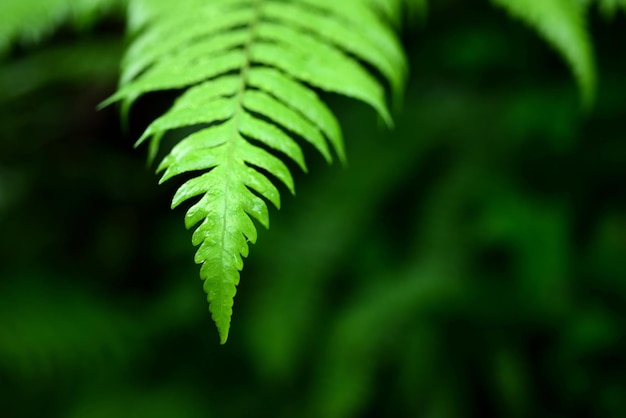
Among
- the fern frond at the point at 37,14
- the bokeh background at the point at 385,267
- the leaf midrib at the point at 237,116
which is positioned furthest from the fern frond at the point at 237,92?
the bokeh background at the point at 385,267

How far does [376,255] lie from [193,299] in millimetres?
586

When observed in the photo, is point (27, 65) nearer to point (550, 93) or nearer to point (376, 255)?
point (376, 255)

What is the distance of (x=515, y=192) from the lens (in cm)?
161

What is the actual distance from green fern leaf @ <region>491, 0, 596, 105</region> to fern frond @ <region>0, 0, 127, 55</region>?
83 cm

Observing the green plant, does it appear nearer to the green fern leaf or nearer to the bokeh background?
the green fern leaf

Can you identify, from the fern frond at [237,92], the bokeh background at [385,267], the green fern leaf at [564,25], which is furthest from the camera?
the bokeh background at [385,267]

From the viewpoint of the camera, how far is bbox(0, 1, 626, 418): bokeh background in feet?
4.98

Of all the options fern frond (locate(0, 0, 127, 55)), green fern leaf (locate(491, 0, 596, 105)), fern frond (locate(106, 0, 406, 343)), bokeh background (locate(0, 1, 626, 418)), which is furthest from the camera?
bokeh background (locate(0, 1, 626, 418))

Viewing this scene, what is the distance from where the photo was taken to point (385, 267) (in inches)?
67.6

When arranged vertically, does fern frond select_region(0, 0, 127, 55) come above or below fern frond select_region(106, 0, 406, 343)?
above

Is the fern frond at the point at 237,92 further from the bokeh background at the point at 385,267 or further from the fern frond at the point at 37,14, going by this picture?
the bokeh background at the point at 385,267

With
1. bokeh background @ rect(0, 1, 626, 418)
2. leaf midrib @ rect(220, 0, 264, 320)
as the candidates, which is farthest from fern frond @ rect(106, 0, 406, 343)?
bokeh background @ rect(0, 1, 626, 418)

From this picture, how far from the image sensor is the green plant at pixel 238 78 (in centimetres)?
67

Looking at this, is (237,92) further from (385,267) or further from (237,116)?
(385,267)
